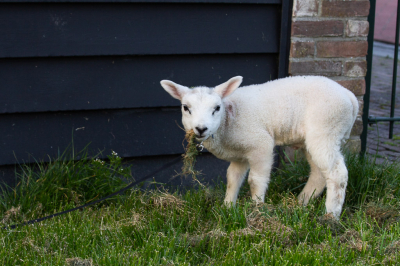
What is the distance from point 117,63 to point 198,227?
155 cm

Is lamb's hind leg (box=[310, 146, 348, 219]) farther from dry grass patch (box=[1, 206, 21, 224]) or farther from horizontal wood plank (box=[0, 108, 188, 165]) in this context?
dry grass patch (box=[1, 206, 21, 224])

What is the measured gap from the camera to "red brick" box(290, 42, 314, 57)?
3676mm

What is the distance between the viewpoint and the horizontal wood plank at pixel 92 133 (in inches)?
139

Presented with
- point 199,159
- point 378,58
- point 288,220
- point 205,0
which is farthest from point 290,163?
point 378,58

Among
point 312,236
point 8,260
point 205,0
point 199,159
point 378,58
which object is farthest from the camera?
point 378,58

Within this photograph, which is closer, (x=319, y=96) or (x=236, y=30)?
(x=319, y=96)

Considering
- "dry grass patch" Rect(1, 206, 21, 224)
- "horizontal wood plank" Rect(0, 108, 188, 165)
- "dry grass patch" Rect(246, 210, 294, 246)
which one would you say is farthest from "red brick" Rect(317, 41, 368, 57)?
"dry grass patch" Rect(1, 206, 21, 224)

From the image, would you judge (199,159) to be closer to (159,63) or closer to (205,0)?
(159,63)

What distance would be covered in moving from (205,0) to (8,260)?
7.66ft

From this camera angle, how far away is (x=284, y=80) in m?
3.12

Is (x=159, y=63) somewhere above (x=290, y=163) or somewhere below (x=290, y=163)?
above

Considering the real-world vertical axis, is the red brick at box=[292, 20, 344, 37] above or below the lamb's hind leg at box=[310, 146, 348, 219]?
above

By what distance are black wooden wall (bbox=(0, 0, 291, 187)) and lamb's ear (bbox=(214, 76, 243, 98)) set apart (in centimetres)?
89

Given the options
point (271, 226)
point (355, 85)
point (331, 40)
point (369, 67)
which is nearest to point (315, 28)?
point (331, 40)
